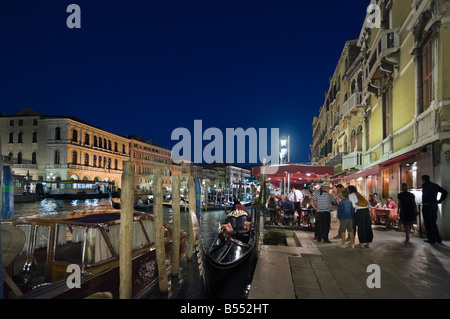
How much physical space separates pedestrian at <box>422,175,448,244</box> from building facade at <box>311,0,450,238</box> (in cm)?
71

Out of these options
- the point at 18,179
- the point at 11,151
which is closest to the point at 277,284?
the point at 18,179

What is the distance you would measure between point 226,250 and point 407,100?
24.7 feet

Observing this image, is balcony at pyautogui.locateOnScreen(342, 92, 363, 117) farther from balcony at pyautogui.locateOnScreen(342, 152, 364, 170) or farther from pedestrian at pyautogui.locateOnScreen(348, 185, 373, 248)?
pedestrian at pyautogui.locateOnScreen(348, 185, 373, 248)

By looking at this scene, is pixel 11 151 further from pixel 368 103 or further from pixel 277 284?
pixel 277 284

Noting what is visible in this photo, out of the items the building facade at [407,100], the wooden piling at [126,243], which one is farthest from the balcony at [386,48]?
the wooden piling at [126,243]

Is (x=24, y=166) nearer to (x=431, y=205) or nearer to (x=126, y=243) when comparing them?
(x=126, y=243)

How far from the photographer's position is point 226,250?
7.68 metres

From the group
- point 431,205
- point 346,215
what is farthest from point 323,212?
point 431,205

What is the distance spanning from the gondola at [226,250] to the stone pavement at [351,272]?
0.82 metres

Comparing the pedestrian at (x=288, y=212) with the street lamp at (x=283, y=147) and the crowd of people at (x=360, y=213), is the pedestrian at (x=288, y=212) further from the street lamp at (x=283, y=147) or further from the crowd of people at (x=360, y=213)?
the street lamp at (x=283, y=147)

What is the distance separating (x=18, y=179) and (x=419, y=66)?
3857 centimetres

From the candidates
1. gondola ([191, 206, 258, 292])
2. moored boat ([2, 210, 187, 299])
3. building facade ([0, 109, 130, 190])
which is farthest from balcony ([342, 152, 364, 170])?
building facade ([0, 109, 130, 190])

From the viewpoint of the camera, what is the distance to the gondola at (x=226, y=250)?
6.25 meters

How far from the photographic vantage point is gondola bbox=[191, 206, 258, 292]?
20.5ft
